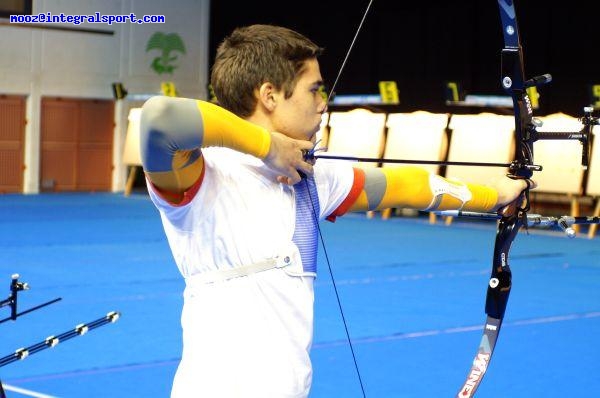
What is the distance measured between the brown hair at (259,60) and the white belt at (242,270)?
28cm

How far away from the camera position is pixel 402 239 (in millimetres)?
11172

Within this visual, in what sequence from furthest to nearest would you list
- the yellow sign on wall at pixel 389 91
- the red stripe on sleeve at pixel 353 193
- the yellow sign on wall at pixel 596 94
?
the yellow sign on wall at pixel 389 91 → the yellow sign on wall at pixel 596 94 → the red stripe on sleeve at pixel 353 193

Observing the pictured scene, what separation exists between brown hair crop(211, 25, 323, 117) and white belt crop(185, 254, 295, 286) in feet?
0.92

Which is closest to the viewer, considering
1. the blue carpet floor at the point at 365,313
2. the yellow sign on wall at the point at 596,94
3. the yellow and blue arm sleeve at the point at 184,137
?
the yellow and blue arm sleeve at the point at 184,137

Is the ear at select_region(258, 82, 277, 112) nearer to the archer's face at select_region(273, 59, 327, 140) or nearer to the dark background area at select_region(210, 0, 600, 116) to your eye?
the archer's face at select_region(273, 59, 327, 140)

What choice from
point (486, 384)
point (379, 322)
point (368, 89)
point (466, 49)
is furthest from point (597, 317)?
point (368, 89)

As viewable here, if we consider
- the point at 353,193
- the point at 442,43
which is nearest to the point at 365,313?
the point at 353,193

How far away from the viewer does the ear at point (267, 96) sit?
178cm

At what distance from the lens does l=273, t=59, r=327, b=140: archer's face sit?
1796mm

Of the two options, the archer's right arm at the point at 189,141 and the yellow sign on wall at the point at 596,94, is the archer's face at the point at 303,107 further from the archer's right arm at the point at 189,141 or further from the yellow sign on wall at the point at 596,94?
the yellow sign on wall at the point at 596,94

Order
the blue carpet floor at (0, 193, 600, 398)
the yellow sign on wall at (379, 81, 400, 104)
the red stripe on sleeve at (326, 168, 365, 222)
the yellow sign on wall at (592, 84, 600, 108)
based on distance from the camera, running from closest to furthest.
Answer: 1. the red stripe on sleeve at (326, 168, 365, 222)
2. the blue carpet floor at (0, 193, 600, 398)
3. the yellow sign on wall at (592, 84, 600, 108)
4. the yellow sign on wall at (379, 81, 400, 104)

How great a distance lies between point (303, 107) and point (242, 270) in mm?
306

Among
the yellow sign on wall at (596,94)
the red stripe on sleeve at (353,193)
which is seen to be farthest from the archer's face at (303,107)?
the yellow sign on wall at (596,94)

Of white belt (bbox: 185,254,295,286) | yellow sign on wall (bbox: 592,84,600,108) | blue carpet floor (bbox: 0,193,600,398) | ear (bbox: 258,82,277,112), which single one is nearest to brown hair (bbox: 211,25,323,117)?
ear (bbox: 258,82,277,112)
